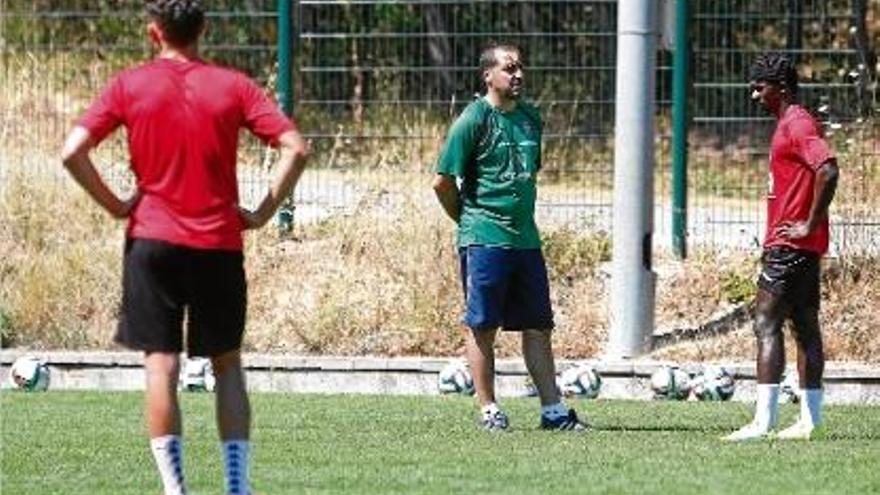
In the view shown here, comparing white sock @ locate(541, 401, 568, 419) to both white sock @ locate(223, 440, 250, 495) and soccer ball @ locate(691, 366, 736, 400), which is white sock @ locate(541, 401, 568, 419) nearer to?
soccer ball @ locate(691, 366, 736, 400)

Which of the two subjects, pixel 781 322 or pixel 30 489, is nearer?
pixel 30 489

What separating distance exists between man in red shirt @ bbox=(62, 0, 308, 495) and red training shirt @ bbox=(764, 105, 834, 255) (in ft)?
11.9

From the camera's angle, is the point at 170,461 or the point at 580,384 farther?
the point at 580,384

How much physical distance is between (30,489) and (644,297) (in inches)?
288

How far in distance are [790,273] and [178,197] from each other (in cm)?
418

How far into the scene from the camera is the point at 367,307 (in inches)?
733

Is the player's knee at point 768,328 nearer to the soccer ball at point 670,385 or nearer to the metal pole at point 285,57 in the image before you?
the soccer ball at point 670,385

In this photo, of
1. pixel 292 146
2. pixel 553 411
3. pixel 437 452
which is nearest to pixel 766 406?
pixel 553 411

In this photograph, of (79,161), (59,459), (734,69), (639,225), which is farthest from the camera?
(734,69)

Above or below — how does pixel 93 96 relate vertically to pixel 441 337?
above

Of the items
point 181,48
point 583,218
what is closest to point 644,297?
point 583,218

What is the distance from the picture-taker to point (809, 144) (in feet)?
42.6

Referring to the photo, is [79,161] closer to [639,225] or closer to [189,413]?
[189,413]

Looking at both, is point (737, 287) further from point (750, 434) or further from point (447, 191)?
point (750, 434)
